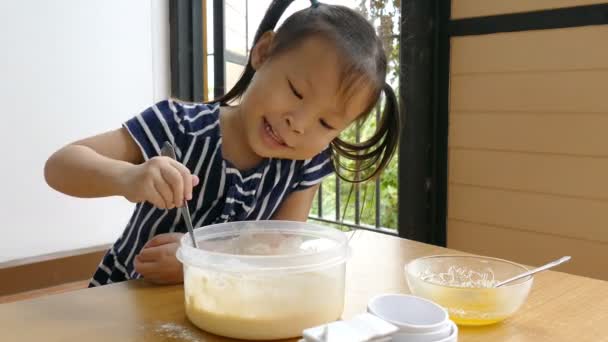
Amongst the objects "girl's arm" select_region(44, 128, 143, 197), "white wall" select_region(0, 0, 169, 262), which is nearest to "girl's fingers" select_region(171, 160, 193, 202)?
"girl's arm" select_region(44, 128, 143, 197)

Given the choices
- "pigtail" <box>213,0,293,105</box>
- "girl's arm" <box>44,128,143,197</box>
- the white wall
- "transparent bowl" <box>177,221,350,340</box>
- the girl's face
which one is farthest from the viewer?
the white wall

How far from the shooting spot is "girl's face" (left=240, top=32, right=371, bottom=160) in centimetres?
98

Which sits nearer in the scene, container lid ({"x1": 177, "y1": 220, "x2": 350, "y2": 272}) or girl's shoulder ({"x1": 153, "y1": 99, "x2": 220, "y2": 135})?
container lid ({"x1": 177, "y1": 220, "x2": 350, "y2": 272})

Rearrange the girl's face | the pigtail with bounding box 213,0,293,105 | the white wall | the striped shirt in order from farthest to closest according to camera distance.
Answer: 1. the white wall
2. the pigtail with bounding box 213,0,293,105
3. the striped shirt
4. the girl's face

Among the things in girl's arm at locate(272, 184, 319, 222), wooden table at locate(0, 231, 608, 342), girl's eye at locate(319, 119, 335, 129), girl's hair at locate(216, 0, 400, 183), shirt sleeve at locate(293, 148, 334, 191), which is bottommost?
wooden table at locate(0, 231, 608, 342)

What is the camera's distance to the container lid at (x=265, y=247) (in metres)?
0.65

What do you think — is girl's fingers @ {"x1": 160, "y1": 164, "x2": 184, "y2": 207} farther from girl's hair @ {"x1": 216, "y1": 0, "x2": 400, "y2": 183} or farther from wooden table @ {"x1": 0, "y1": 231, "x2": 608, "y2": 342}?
girl's hair @ {"x1": 216, "y1": 0, "x2": 400, "y2": 183}

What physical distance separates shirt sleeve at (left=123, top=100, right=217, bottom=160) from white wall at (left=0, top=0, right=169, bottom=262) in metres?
1.70

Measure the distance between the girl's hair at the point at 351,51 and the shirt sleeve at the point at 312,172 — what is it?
69 millimetres

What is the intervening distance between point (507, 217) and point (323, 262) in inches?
61.0

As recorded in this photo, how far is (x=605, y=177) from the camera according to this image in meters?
1.84

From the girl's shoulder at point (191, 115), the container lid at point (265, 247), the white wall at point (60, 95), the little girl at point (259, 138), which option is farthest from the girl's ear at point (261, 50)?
the white wall at point (60, 95)

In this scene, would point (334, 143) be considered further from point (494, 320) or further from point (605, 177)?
point (605, 177)

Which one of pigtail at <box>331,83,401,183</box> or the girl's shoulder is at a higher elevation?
the girl's shoulder
